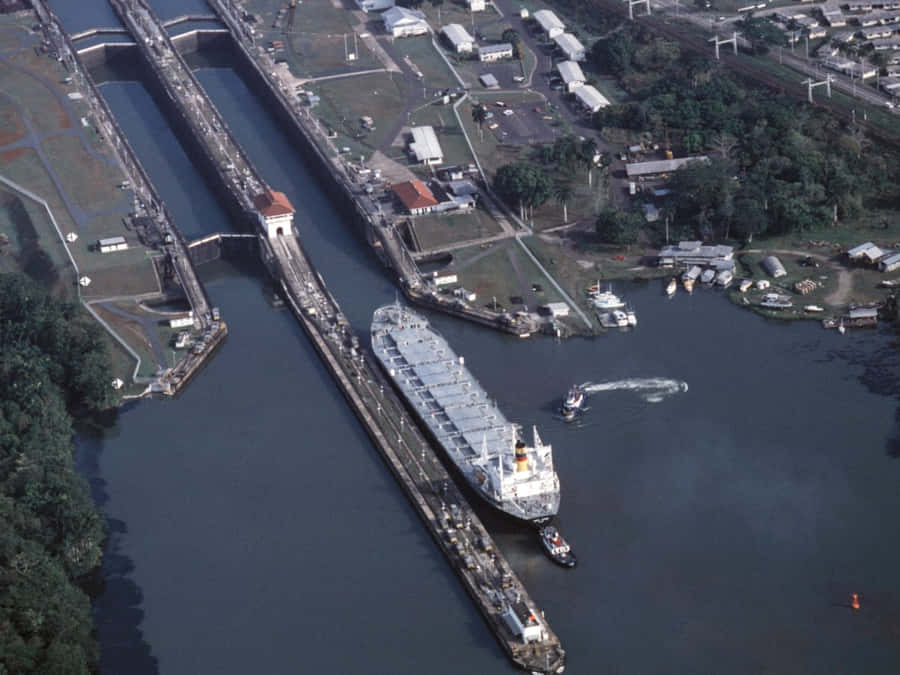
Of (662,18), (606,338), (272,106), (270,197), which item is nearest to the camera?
(606,338)

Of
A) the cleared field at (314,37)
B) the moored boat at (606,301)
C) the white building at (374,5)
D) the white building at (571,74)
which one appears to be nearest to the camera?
the moored boat at (606,301)

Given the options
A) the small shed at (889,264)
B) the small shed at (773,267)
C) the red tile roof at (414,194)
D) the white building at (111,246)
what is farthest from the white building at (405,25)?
the small shed at (889,264)

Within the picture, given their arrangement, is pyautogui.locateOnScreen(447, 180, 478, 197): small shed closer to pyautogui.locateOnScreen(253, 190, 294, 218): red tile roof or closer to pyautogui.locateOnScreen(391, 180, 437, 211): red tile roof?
pyautogui.locateOnScreen(391, 180, 437, 211): red tile roof

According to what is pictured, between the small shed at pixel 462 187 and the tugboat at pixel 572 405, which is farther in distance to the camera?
the small shed at pixel 462 187

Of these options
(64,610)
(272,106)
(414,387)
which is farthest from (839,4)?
(64,610)

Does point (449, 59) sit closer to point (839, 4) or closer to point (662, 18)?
point (662, 18)

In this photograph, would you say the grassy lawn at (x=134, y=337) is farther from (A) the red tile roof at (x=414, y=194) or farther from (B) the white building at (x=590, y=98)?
(B) the white building at (x=590, y=98)

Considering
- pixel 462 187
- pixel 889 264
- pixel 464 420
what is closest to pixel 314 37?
pixel 462 187
